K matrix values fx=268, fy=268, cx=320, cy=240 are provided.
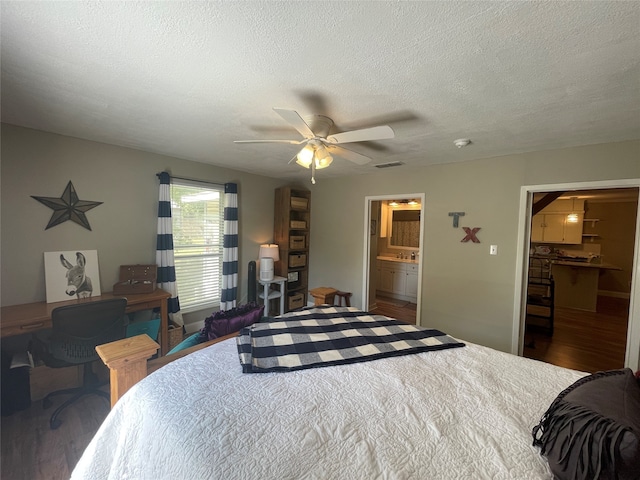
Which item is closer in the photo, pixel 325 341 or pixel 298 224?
pixel 325 341

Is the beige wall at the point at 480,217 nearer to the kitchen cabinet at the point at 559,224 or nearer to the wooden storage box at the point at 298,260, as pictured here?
the wooden storage box at the point at 298,260

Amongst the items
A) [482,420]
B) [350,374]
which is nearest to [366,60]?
[350,374]

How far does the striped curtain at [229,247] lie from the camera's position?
3.78m

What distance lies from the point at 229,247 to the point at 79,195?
66.3 inches

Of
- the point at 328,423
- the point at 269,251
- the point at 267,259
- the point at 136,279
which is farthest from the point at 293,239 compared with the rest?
the point at 328,423

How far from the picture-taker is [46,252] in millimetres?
2480

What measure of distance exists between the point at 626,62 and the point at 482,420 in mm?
1760

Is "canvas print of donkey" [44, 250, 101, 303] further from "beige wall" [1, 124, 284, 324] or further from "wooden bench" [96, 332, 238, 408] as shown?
"wooden bench" [96, 332, 238, 408]

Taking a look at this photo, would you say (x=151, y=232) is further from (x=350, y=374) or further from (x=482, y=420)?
(x=482, y=420)

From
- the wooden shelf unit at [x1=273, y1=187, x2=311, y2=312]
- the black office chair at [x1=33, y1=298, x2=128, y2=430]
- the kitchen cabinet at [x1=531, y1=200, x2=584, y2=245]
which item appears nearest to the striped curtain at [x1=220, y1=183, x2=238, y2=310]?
the wooden shelf unit at [x1=273, y1=187, x2=311, y2=312]

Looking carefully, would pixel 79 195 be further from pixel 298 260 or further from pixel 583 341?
pixel 583 341

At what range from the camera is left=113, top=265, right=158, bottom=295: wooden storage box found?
109 inches

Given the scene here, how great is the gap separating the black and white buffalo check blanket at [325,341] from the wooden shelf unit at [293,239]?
235 centimetres

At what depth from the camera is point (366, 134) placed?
5.71ft
